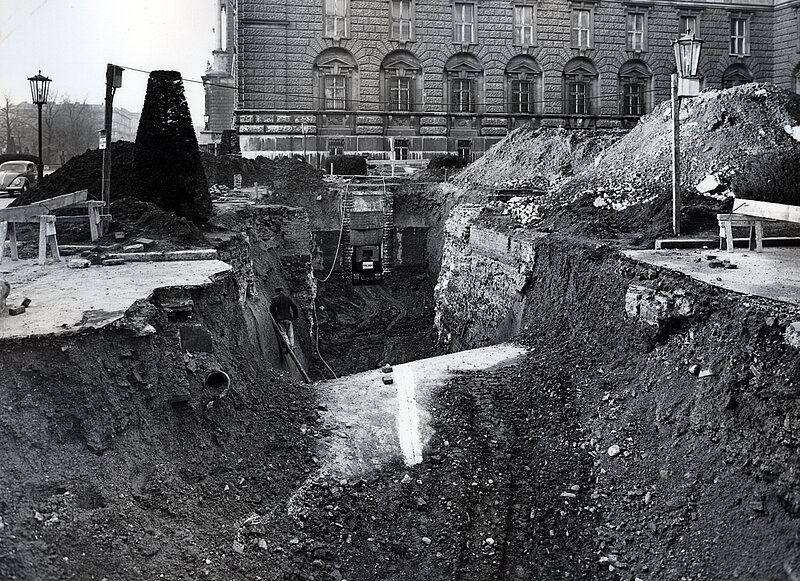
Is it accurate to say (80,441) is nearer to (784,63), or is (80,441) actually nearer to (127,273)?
(127,273)

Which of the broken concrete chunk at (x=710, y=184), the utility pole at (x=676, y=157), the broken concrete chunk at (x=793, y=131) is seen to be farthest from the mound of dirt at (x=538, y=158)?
the utility pole at (x=676, y=157)

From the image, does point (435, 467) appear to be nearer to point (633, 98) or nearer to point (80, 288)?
point (80, 288)

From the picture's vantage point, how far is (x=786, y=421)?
6.56m

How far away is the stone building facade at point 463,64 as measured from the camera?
33.0 metres

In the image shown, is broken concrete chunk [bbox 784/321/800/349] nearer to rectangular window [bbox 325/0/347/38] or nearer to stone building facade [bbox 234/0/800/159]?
stone building facade [bbox 234/0/800/159]

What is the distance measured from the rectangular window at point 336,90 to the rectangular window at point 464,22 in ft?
18.3

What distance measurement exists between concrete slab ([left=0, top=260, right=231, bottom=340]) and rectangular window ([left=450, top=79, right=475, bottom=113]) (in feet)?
85.3

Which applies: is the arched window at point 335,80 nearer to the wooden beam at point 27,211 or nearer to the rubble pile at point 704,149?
the rubble pile at point 704,149

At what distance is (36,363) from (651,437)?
6038 mm

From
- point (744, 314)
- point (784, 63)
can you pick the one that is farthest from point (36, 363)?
point (784, 63)

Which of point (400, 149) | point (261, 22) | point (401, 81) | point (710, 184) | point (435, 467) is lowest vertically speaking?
point (435, 467)

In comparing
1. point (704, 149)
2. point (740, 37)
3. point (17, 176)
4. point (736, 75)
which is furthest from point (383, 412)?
point (740, 37)

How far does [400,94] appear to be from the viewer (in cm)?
3475

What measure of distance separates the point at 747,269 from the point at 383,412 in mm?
4905
